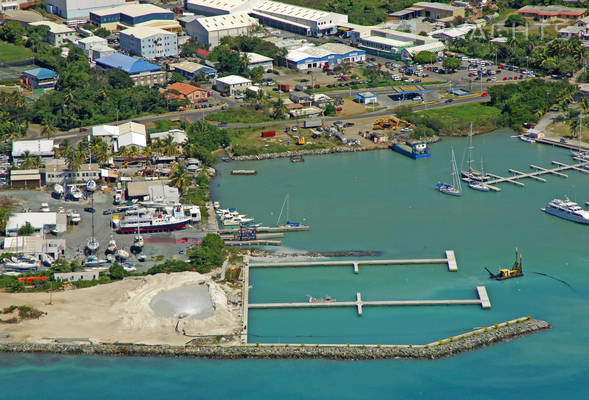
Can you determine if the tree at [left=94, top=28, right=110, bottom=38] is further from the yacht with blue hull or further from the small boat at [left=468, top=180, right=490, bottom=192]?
the small boat at [left=468, top=180, right=490, bottom=192]

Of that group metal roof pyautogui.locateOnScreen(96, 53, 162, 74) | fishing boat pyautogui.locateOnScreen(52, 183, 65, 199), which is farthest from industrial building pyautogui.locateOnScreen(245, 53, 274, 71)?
fishing boat pyautogui.locateOnScreen(52, 183, 65, 199)

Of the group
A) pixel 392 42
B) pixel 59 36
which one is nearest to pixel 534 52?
pixel 392 42

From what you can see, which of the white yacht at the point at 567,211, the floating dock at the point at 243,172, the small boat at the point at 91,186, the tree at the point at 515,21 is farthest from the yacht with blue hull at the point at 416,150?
the tree at the point at 515,21

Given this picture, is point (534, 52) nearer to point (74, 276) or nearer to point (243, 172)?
point (243, 172)

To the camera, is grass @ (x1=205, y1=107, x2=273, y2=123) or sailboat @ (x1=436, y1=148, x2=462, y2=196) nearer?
sailboat @ (x1=436, y1=148, x2=462, y2=196)

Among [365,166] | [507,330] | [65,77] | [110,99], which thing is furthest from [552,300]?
[65,77]

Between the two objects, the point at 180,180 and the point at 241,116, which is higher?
the point at 180,180

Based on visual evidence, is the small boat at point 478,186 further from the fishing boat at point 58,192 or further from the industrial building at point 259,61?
the industrial building at point 259,61
